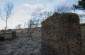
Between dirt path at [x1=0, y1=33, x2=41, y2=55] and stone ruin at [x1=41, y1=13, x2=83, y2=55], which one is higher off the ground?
stone ruin at [x1=41, y1=13, x2=83, y2=55]

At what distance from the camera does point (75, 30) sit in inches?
409

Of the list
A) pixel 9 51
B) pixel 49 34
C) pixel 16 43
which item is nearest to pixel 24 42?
pixel 16 43

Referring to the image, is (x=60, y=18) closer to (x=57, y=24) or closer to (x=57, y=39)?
(x=57, y=24)

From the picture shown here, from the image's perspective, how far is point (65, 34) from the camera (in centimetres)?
1048

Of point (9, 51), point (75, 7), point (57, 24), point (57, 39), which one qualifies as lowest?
point (9, 51)

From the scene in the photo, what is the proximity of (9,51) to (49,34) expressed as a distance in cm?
1018

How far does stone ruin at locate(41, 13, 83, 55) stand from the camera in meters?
10.4

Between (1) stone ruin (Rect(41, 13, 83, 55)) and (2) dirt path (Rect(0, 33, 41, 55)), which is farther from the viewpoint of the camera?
(2) dirt path (Rect(0, 33, 41, 55))

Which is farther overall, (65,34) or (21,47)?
(21,47)

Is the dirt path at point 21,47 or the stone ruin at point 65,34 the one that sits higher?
the stone ruin at point 65,34

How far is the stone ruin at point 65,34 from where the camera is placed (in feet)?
34.2

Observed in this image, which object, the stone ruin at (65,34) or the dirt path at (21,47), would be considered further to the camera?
the dirt path at (21,47)

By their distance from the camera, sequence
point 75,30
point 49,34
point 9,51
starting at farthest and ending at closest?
point 9,51, point 49,34, point 75,30

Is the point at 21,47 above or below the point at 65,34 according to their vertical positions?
below
